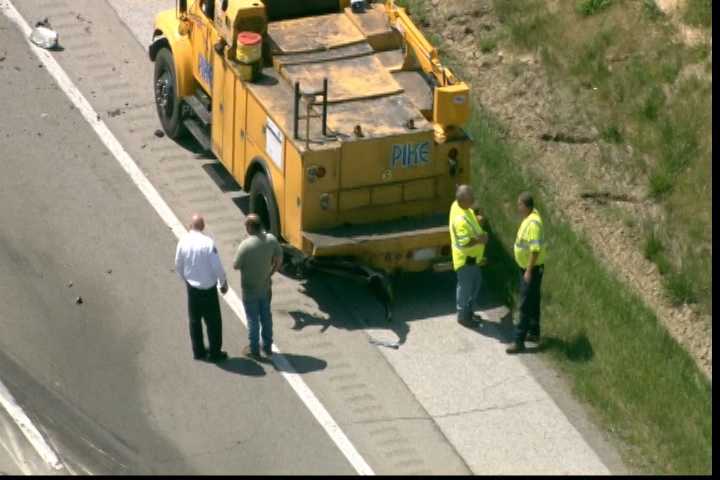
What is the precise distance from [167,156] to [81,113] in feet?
4.37

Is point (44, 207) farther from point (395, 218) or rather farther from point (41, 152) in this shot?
point (395, 218)

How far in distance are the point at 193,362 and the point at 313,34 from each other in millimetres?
4091

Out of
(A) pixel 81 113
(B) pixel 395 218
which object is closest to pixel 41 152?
(A) pixel 81 113

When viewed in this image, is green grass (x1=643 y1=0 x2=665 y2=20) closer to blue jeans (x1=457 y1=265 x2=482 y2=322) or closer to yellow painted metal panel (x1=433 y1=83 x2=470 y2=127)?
yellow painted metal panel (x1=433 y1=83 x2=470 y2=127)

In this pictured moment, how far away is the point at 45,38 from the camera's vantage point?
24.8 metres

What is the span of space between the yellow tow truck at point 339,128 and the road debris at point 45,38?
10.7ft

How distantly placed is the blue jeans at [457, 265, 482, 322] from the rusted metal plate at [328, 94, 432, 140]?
1.47m

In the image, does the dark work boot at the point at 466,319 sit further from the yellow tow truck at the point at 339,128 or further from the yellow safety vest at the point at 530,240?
the yellow safety vest at the point at 530,240

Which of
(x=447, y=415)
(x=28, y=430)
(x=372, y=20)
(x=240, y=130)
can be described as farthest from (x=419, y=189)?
(x=28, y=430)

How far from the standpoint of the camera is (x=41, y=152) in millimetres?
22703

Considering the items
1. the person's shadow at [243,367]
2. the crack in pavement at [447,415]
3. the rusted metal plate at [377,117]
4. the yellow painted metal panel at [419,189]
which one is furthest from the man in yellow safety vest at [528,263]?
the person's shadow at [243,367]

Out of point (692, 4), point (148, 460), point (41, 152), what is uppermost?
point (692, 4)

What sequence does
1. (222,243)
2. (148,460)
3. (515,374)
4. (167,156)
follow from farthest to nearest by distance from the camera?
(167,156)
(222,243)
(515,374)
(148,460)

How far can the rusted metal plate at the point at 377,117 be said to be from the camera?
20.0 m
